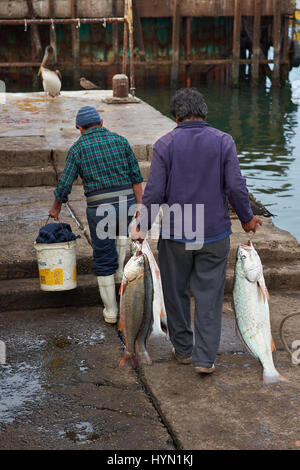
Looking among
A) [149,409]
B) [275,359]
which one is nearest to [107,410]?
[149,409]

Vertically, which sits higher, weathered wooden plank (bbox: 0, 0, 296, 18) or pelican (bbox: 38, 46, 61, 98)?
weathered wooden plank (bbox: 0, 0, 296, 18)

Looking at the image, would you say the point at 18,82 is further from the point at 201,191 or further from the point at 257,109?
the point at 201,191

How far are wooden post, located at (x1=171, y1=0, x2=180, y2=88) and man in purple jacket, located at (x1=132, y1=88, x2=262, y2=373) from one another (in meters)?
19.5

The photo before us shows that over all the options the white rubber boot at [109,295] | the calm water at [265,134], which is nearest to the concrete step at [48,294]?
the white rubber boot at [109,295]

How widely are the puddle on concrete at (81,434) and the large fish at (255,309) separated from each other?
1.20 meters

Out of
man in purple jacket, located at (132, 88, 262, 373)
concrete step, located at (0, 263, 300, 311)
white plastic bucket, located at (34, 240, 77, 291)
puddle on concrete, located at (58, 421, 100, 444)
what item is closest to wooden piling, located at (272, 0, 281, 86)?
concrete step, located at (0, 263, 300, 311)

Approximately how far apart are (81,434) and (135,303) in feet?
3.27

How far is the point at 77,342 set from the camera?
5.34 metres

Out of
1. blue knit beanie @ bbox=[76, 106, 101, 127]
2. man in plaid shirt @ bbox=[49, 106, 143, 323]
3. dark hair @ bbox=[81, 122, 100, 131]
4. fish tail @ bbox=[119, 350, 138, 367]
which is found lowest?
fish tail @ bbox=[119, 350, 138, 367]

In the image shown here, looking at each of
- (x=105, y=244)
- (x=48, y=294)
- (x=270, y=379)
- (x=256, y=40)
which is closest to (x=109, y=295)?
(x=105, y=244)

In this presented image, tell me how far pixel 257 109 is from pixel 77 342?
17.8 metres

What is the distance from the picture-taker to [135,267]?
15.1 ft

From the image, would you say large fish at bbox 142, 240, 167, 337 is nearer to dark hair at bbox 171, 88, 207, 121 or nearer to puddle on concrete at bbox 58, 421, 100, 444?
dark hair at bbox 171, 88, 207, 121

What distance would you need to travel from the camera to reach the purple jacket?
14.7ft
